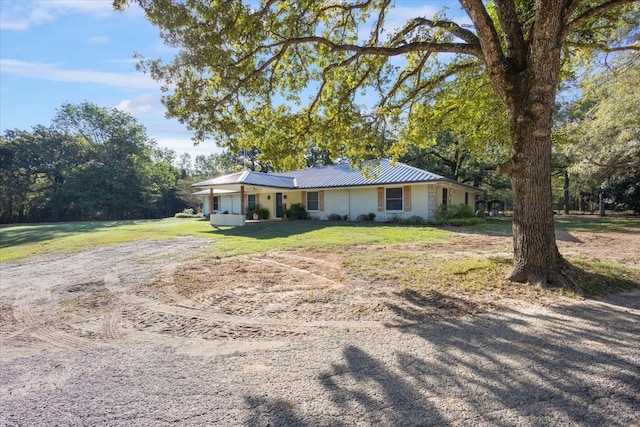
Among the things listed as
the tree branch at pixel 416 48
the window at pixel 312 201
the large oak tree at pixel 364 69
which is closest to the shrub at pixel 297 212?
the window at pixel 312 201

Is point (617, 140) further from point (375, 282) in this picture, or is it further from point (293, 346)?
point (293, 346)

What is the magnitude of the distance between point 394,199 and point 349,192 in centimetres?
292

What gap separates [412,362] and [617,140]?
54.8 feet

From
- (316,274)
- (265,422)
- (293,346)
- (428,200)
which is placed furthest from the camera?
(428,200)

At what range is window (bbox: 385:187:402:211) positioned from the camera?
19.0 meters

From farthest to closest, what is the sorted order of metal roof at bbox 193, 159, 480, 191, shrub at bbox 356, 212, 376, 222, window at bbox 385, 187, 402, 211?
shrub at bbox 356, 212, 376, 222 < window at bbox 385, 187, 402, 211 < metal roof at bbox 193, 159, 480, 191

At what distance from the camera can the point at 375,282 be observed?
589 centimetres

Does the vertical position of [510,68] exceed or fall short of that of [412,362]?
it exceeds it

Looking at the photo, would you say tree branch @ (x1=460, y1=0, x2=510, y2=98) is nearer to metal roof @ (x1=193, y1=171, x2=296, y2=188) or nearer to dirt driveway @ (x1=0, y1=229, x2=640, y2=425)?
dirt driveway @ (x1=0, y1=229, x2=640, y2=425)

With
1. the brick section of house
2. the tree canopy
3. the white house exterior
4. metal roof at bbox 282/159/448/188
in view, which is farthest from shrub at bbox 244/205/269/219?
the tree canopy

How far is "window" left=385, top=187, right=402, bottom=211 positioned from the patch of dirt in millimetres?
10333

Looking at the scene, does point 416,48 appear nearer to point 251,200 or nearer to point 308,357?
point 308,357

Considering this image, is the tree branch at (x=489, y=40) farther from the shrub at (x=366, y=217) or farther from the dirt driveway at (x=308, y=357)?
the shrub at (x=366, y=217)

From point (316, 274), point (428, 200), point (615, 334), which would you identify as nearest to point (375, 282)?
point (316, 274)
